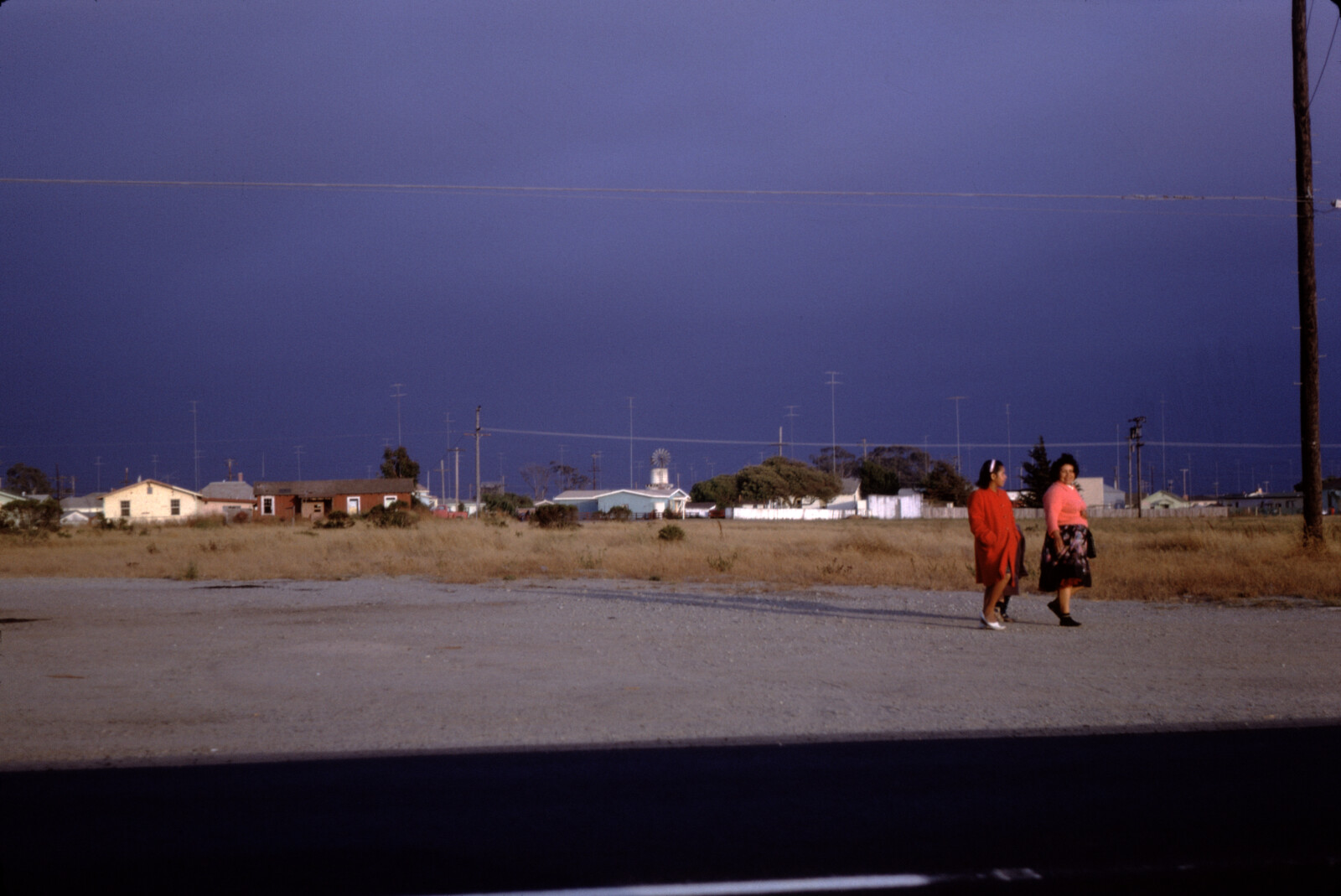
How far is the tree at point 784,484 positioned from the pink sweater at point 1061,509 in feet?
315

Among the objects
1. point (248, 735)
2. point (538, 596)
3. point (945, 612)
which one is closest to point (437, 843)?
point (248, 735)

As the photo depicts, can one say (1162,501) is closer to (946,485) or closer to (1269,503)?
(1269,503)

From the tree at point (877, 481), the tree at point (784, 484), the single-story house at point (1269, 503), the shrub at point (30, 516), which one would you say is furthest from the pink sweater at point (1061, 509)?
the tree at point (877, 481)

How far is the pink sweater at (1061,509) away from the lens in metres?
11.2

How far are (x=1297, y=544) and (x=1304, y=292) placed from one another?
14.8 ft

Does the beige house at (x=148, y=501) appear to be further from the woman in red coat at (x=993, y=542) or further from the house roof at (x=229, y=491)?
the woman in red coat at (x=993, y=542)

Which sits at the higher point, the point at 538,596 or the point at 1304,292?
the point at 1304,292

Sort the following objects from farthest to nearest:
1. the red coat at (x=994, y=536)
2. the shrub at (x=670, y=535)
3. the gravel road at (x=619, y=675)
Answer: the shrub at (x=670, y=535), the red coat at (x=994, y=536), the gravel road at (x=619, y=675)

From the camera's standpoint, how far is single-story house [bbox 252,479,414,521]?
3150 inches

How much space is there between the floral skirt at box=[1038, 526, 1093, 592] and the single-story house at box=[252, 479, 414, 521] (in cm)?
7156

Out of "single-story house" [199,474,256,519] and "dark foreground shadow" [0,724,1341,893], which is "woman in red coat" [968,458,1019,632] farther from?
"single-story house" [199,474,256,519]

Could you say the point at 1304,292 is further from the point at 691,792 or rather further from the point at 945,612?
the point at 691,792

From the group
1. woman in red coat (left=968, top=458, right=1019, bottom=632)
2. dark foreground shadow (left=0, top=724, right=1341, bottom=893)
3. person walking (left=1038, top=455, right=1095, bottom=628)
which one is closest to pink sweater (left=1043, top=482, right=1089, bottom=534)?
person walking (left=1038, top=455, right=1095, bottom=628)

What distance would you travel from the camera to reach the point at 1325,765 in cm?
564
